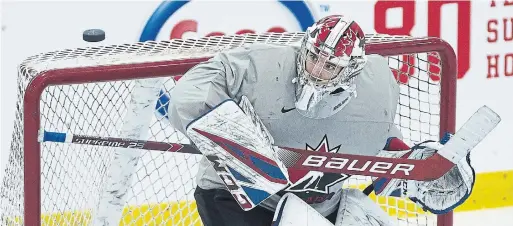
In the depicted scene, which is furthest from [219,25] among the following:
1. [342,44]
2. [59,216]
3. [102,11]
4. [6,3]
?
[342,44]

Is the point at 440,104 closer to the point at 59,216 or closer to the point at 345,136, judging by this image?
the point at 345,136

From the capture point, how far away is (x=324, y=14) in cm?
404

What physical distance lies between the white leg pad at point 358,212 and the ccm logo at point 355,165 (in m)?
0.13

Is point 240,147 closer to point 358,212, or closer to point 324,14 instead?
point 358,212

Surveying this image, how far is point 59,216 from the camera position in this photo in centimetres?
314

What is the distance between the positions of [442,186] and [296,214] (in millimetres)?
346

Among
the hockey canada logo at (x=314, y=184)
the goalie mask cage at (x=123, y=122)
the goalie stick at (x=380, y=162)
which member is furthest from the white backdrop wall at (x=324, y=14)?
the hockey canada logo at (x=314, y=184)

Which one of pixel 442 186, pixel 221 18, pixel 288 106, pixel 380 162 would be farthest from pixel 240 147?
pixel 221 18

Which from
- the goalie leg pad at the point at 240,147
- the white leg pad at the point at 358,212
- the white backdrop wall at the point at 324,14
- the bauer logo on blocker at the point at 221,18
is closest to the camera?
the goalie leg pad at the point at 240,147

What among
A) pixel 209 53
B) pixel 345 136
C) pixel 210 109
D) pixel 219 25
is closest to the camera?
pixel 210 109

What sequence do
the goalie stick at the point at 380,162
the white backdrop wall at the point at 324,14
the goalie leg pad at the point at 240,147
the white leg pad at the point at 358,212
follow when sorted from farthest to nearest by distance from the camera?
the white backdrop wall at the point at 324,14, the white leg pad at the point at 358,212, the goalie stick at the point at 380,162, the goalie leg pad at the point at 240,147

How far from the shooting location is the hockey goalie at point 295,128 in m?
2.63

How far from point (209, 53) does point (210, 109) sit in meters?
0.50

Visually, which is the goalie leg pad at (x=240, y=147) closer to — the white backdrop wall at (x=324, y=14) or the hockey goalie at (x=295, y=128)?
the hockey goalie at (x=295, y=128)
